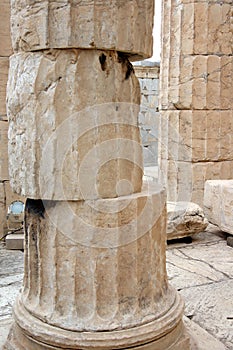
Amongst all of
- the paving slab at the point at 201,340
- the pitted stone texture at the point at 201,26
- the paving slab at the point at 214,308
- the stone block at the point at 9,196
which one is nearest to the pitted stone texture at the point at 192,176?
the pitted stone texture at the point at 201,26

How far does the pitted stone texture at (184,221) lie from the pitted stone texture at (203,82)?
174 centimetres

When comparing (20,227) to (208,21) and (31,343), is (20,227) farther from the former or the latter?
(208,21)

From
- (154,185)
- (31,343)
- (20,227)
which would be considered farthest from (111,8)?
(20,227)

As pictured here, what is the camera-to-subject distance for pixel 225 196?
5.29 m

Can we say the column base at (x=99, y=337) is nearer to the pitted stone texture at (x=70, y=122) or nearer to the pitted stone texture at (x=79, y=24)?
the pitted stone texture at (x=70, y=122)

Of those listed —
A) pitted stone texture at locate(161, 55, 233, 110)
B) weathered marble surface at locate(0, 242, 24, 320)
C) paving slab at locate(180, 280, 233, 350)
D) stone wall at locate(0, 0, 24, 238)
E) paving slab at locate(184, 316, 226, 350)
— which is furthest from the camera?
pitted stone texture at locate(161, 55, 233, 110)

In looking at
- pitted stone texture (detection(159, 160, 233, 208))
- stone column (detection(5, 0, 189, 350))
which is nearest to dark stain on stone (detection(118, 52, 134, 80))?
stone column (detection(5, 0, 189, 350))

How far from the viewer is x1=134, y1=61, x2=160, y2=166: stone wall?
11820 mm

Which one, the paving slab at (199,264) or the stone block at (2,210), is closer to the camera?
Result: the paving slab at (199,264)

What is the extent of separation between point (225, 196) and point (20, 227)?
2.32 metres

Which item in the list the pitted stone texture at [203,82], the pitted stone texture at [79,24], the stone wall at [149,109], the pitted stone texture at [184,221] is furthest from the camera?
the stone wall at [149,109]

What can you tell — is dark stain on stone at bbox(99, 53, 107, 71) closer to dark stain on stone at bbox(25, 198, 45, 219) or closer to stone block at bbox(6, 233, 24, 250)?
dark stain on stone at bbox(25, 198, 45, 219)

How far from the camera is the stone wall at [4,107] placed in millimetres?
4992

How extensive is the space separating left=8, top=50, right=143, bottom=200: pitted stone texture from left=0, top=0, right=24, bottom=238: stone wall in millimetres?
2625
